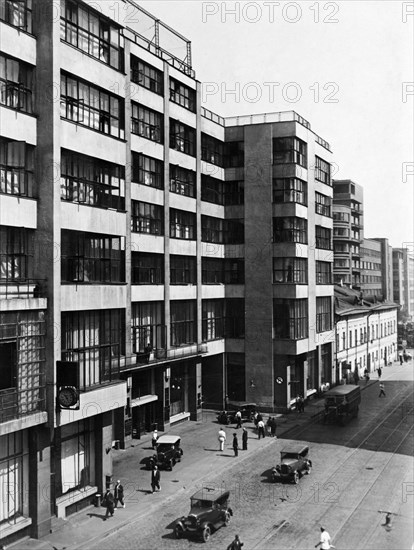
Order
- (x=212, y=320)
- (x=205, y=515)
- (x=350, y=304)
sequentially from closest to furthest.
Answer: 1. (x=205, y=515)
2. (x=212, y=320)
3. (x=350, y=304)

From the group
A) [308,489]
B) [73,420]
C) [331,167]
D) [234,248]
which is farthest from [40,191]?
[331,167]

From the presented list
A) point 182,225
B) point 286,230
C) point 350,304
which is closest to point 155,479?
point 182,225

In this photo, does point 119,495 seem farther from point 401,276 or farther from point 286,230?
point 401,276

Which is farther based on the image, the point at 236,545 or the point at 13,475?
the point at 13,475

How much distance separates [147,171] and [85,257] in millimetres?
17819

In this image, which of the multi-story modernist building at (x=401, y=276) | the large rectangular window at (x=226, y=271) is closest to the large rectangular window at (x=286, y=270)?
the large rectangular window at (x=226, y=271)

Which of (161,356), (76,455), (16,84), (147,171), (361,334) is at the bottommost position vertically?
(76,455)

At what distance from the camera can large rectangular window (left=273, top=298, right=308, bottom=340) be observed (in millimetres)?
58500

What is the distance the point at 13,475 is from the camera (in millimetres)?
27281

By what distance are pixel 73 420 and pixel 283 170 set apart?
122ft

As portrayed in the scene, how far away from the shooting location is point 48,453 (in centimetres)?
2836

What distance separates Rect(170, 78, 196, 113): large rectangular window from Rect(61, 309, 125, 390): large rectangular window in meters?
25.3

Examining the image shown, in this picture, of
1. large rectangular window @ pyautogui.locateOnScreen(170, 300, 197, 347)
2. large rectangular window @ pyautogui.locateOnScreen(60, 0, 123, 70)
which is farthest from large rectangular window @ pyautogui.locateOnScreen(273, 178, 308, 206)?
large rectangular window @ pyautogui.locateOnScreen(60, 0, 123, 70)

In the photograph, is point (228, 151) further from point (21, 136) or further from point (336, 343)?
point (21, 136)
